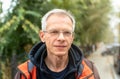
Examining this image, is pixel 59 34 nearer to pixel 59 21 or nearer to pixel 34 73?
pixel 59 21

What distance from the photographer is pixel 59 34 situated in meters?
2.47

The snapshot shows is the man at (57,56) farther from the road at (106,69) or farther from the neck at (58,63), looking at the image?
the road at (106,69)

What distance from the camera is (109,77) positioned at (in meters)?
17.2

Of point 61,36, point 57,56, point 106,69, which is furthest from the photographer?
point 106,69

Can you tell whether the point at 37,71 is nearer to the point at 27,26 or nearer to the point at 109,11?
the point at 27,26

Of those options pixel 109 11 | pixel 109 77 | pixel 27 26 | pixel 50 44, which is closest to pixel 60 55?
pixel 50 44

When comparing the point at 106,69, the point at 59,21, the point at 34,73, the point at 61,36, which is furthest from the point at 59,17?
the point at 106,69

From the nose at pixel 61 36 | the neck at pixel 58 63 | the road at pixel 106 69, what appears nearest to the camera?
the nose at pixel 61 36

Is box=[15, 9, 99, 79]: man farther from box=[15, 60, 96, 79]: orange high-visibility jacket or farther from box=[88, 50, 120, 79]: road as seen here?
box=[88, 50, 120, 79]: road

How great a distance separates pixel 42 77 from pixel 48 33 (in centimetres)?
37

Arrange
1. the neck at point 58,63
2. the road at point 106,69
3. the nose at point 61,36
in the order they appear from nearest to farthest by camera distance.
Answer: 1. the nose at point 61,36
2. the neck at point 58,63
3. the road at point 106,69

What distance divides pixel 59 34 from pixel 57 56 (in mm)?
205

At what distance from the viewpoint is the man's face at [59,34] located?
2459mm

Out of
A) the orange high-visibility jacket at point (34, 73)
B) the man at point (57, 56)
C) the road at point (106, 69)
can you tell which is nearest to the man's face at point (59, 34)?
the man at point (57, 56)
